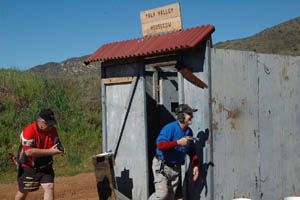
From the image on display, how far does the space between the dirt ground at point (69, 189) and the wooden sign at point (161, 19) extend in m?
3.94

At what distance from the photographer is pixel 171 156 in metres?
4.98

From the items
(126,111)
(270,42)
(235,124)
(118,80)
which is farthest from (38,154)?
(270,42)

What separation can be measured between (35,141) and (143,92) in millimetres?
2337

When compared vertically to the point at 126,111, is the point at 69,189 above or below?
below

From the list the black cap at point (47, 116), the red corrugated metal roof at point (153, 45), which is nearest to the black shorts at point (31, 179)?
the black cap at point (47, 116)

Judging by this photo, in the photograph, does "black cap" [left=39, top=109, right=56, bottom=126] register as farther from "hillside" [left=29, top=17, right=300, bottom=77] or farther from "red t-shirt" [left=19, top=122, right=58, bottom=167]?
"hillside" [left=29, top=17, right=300, bottom=77]

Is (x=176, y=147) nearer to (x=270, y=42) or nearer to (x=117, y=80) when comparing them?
(x=117, y=80)

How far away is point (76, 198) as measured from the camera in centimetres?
Answer: 754

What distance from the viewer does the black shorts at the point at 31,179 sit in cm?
486

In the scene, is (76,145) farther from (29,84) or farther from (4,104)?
(29,84)

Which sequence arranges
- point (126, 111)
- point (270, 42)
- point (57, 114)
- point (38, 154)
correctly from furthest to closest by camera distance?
point (270, 42) < point (57, 114) < point (126, 111) < point (38, 154)

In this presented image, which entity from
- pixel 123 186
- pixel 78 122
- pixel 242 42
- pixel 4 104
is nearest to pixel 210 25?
pixel 123 186

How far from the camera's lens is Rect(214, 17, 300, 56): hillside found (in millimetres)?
41781

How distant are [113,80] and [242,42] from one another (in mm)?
47598
